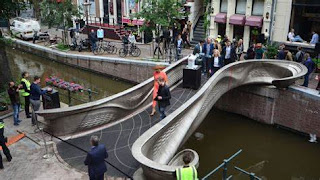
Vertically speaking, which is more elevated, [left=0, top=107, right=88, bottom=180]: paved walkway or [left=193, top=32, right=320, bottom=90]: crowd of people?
[left=193, top=32, right=320, bottom=90]: crowd of people

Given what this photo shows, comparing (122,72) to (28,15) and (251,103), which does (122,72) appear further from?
(28,15)

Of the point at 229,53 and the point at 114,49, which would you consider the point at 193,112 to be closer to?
the point at 229,53

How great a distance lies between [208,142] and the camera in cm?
1424

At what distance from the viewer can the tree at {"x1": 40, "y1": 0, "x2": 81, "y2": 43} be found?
2506cm

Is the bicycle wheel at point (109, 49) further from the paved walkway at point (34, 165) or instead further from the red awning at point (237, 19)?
the paved walkway at point (34, 165)

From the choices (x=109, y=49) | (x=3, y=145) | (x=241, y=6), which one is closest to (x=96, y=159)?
(x=3, y=145)

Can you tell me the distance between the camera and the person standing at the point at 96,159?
7.34 m

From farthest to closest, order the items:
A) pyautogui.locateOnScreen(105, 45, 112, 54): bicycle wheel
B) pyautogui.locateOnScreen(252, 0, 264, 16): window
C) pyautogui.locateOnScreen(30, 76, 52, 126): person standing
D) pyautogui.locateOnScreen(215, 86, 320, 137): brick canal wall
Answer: pyautogui.locateOnScreen(105, 45, 112, 54): bicycle wheel
pyautogui.locateOnScreen(252, 0, 264, 16): window
pyautogui.locateOnScreen(215, 86, 320, 137): brick canal wall
pyautogui.locateOnScreen(30, 76, 52, 126): person standing

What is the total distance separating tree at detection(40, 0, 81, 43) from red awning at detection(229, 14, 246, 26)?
11.5 m

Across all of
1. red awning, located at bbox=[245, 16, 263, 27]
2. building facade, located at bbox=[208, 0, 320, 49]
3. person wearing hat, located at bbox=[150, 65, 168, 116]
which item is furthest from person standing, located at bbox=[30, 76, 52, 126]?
red awning, located at bbox=[245, 16, 263, 27]

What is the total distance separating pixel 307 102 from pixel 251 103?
2.63m

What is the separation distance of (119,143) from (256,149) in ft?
20.9

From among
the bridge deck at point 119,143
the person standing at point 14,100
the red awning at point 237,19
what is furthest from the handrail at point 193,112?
the red awning at point 237,19

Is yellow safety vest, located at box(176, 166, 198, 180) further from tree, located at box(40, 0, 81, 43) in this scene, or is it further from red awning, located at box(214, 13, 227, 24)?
tree, located at box(40, 0, 81, 43)
